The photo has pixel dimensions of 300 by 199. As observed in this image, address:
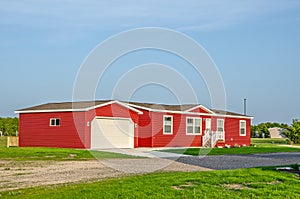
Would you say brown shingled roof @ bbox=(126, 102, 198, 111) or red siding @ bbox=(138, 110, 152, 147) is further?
brown shingled roof @ bbox=(126, 102, 198, 111)

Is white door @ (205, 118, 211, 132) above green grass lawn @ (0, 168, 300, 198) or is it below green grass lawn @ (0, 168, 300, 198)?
above

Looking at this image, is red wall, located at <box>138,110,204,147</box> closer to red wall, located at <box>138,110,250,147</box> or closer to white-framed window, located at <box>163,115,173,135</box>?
red wall, located at <box>138,110,250,147</box>

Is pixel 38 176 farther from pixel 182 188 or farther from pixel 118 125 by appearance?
pixel 118 125

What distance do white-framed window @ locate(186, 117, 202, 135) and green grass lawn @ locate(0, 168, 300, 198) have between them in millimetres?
22447

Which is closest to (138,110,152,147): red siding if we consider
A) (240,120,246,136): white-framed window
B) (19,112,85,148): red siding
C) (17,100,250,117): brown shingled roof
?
(17,100,250,117): brown shingled roof

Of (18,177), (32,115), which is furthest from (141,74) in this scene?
(18,177)

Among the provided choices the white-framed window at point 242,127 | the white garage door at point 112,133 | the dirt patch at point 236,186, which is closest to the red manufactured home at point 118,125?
the white garage door at point 112,133

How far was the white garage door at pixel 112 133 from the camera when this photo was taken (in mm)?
29594

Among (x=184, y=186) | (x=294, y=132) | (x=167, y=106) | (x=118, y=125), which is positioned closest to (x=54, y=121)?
(x=118, y=125)

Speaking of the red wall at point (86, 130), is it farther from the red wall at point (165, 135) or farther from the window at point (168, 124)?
the window at point (168, 124)

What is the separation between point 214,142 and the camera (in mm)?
36469

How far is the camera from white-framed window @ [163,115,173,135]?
109 feet

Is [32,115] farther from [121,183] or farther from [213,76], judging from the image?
[121,183]

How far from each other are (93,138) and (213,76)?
33.4ft
